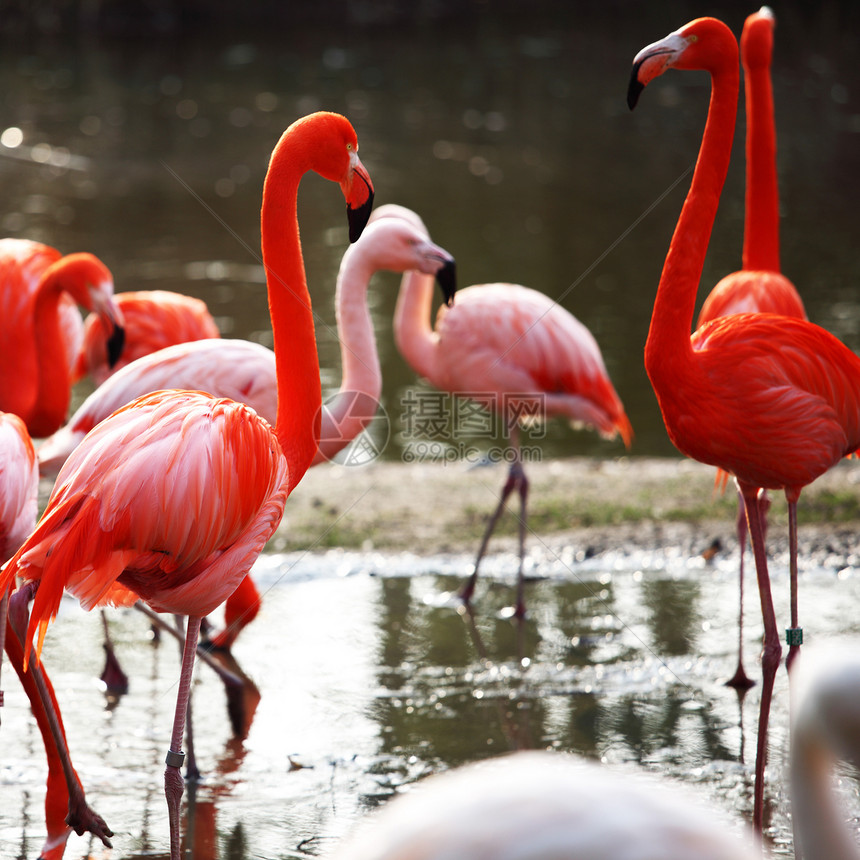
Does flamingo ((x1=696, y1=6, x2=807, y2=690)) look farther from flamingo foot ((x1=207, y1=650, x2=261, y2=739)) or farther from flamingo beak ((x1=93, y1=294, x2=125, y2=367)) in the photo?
flamingo beak ((x1=93, y1=294, x2=125, y2=367))

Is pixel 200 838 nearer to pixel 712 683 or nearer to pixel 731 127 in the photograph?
pixel 712 683

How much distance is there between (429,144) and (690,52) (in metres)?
10.7

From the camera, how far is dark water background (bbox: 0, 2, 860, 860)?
333 centimetres

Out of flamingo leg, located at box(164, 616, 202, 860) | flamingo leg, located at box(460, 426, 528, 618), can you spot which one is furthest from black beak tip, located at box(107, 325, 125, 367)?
flamingo leg, located at box(164, 616, 202, 860)

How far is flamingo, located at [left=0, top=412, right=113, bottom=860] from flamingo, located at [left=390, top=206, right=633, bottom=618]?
2199 mm

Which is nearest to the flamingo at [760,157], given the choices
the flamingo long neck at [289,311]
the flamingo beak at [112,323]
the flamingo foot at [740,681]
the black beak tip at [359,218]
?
the flamingo foot at [740,681]

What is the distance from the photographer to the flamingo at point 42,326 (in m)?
4.23

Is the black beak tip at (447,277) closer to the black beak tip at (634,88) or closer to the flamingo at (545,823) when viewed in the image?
the black beak tip at (634,88)

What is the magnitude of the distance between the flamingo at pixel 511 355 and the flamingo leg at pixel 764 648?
1565 millimetres

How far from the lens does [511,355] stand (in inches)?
190

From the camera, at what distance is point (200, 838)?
2941 millimetres

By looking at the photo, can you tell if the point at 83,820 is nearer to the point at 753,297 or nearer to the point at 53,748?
the point at 53,748

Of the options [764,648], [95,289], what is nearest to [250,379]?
[95,289]

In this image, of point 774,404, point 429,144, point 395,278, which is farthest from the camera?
point 429,144
